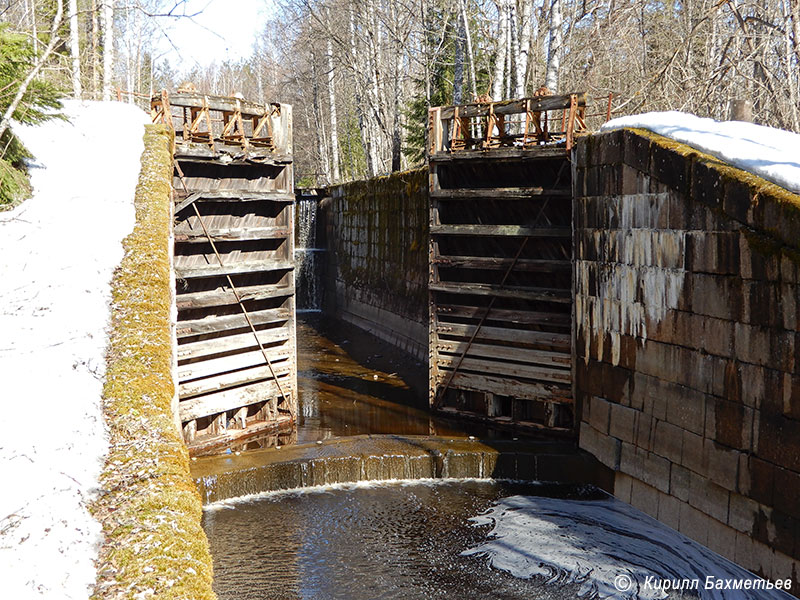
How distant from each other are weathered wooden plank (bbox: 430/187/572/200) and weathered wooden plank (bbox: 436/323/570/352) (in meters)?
2.20

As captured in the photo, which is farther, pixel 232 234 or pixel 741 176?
pixel 232 234

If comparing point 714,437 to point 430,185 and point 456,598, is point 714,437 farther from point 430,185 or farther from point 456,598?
point 430,185

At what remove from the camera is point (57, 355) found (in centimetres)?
512

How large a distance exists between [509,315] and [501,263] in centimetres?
88

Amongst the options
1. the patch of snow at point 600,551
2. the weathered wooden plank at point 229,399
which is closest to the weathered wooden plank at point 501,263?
the weathered wooden plank at point 229,399

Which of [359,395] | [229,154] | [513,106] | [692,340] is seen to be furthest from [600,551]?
[229,154]

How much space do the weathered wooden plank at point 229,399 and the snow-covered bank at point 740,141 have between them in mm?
6634

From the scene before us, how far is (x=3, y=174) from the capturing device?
8156 mm

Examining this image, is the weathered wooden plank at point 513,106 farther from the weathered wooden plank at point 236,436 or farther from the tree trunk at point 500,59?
the weathered wooden plank at point 236,436

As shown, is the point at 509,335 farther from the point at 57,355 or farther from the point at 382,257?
the point at 382,257

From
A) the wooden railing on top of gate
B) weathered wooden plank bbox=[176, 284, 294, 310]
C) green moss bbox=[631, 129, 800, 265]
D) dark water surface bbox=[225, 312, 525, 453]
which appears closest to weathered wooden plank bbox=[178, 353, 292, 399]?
dark water surface bbox=[225, 312, 525, 453]

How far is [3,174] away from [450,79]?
21.5m

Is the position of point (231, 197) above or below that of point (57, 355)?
above

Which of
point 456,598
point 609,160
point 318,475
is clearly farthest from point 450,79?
point 456,598
